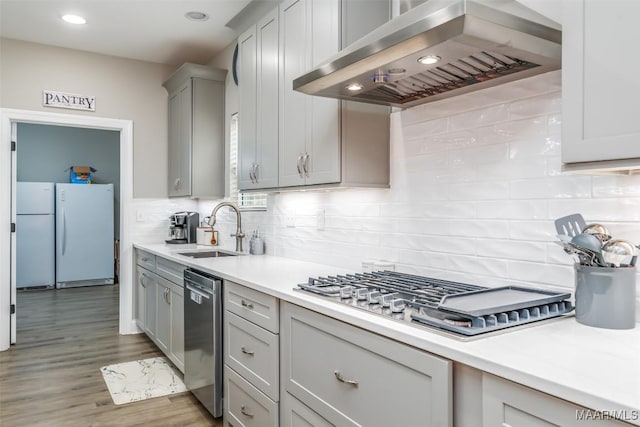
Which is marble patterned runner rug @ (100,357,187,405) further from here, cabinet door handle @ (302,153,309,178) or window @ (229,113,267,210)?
cabinet door handle @ (302,153,309,178)

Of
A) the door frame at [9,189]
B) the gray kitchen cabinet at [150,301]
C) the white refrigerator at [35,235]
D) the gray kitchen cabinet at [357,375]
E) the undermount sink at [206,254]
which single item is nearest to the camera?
the gray kitchen cabinet at [357,375]

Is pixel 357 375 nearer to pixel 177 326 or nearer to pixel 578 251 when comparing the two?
pixel 578 251

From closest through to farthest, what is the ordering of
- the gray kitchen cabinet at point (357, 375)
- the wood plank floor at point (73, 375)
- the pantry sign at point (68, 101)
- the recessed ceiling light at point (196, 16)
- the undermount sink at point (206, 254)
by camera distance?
the gray kitchen cabinet at point (357, 375), the wood plank floor at point (73, 375), the recessed ceiling light at point (196, 16), the undermount sink at point (206, 254), the pantry sign at point (68, 101)

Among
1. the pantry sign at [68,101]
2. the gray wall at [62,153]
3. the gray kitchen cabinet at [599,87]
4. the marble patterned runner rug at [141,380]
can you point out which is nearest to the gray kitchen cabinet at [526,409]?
the gray kitchen cabinet at [599,87]

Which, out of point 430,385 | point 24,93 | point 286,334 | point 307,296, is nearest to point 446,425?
point 430,385

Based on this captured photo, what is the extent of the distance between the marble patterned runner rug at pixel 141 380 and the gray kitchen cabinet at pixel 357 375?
5.21 feet

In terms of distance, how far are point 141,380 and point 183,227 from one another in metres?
1.68

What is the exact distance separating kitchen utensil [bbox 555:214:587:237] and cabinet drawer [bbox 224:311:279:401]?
120 cm


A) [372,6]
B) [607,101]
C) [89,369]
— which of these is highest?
[372,6]

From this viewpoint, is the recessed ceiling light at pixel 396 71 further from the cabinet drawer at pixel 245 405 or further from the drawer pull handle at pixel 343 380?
the cabinet drawer at pixel 245 405

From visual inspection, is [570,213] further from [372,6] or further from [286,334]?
[372,6]

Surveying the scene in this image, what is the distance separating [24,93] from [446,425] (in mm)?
4478

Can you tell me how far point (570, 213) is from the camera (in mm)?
1512

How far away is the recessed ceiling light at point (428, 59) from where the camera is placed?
1.51 metres
